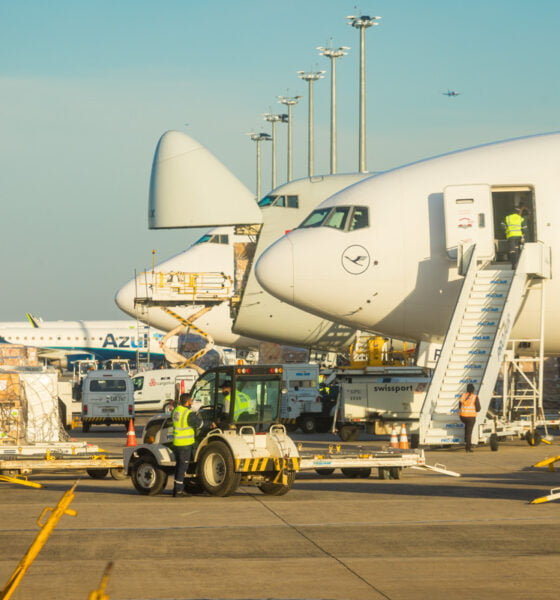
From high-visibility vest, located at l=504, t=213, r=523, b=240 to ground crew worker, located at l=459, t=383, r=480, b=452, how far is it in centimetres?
387

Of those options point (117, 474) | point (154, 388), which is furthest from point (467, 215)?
point (154, 388)

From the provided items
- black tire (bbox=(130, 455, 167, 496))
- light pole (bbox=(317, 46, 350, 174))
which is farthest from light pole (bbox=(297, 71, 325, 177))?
black tire (bbox=(130, 455, 167, 496))

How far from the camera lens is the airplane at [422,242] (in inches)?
999

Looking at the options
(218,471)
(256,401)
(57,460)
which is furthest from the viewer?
(57,460)

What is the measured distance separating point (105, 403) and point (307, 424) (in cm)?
828

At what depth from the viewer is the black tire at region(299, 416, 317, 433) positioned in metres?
36.7

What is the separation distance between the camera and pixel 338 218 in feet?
88.3

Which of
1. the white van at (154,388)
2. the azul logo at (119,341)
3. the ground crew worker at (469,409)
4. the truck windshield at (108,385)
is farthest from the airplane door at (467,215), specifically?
the azul logo at (119,341)

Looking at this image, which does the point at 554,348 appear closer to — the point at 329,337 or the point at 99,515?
the point at 329,337

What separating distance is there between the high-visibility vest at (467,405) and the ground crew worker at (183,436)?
8.43m

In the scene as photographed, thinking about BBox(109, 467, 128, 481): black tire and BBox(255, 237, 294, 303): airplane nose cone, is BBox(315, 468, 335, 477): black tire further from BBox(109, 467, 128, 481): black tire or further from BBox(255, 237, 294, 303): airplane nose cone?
BBox(255, 237, 294, 303): airplane nose cone

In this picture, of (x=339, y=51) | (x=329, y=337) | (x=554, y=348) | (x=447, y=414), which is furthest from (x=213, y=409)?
(x=339, y=51)

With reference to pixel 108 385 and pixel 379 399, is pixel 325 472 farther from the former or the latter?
pixel 108 385

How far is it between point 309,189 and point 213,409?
1817 centimetres
